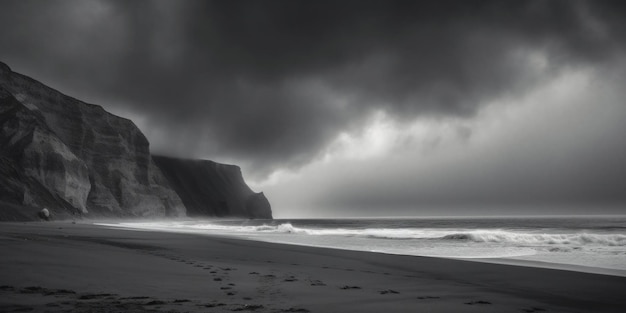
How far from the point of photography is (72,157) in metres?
57.5

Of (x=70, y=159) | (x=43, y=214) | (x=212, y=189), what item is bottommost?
(x=43, y=214)

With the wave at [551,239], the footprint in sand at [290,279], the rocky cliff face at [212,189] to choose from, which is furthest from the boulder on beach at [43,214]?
the rocky cliff face at [212,189]

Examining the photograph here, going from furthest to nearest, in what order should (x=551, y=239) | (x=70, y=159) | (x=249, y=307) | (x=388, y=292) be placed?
(x=70, y=159) → (x=551, y=239) → (x=388, y=292) → (x=249, y=307)

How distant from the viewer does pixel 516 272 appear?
9133 millimetres

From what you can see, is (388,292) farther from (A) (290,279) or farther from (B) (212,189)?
(B) (212,189)

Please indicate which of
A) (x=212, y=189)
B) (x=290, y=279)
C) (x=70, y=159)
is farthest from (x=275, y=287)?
(x=212, y=189)

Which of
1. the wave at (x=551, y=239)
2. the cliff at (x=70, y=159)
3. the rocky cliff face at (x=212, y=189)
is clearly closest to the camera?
the wave at (x=551, y=239)

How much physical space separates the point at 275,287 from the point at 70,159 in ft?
203

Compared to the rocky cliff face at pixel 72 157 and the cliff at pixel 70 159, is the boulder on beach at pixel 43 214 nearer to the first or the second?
the cliff at pixel 70 159

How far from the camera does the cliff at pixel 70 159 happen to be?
46.5m

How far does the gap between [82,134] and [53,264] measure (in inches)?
3010

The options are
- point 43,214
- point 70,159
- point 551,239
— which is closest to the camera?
point 551,239

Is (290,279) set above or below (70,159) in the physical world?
below

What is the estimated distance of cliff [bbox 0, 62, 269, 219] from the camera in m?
46.5
